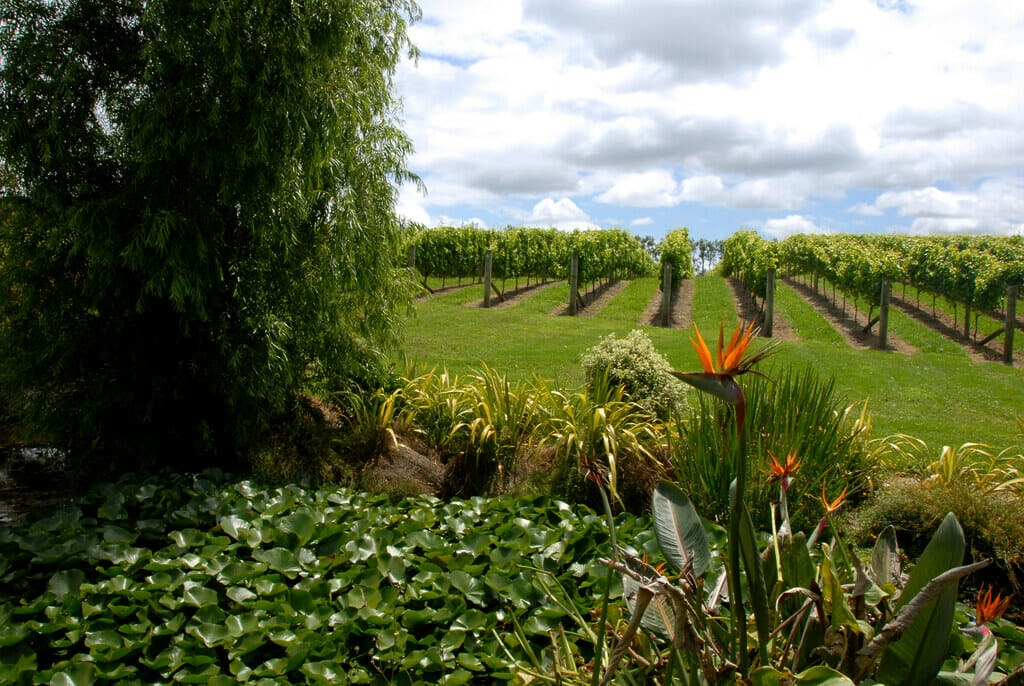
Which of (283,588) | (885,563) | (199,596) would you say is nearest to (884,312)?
(885,563)

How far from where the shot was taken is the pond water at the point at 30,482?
493 cm

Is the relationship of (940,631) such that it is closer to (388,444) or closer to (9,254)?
(388,444)

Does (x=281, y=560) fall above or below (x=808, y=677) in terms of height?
below

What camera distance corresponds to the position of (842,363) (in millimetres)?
11070

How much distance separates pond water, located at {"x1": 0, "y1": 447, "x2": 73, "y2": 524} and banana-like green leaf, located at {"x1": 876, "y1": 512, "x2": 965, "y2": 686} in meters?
4.78

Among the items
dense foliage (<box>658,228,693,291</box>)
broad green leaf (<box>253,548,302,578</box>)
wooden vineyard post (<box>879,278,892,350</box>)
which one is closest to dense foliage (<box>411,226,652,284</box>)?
dense foliage (<box>658,228,693,291</box>)

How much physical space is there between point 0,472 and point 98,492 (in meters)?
3.25

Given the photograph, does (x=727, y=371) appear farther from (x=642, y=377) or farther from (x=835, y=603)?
(x=642, y=377)

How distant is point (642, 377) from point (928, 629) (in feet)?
14.5

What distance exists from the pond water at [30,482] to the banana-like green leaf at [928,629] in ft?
15.7

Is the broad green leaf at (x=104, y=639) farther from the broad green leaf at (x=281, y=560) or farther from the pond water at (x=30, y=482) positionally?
the pond water at (x=30, y=482)

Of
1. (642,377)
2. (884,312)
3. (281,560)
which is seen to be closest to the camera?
(281,560)

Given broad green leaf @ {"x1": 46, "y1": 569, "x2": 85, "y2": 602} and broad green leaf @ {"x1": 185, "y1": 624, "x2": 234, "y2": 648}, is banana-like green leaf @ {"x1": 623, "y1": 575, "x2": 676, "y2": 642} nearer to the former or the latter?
broad green leaf @ {"x1": 185, "y1": 624, "x2": 234, "y2": 648}

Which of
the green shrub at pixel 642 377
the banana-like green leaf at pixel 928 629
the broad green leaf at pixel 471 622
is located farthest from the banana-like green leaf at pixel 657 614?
the green shrub at pixel 642 377
